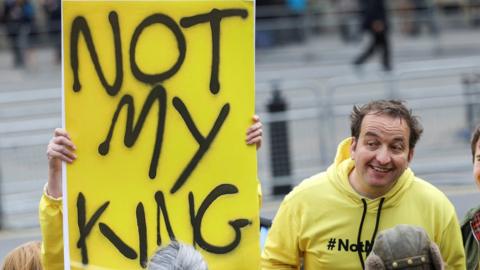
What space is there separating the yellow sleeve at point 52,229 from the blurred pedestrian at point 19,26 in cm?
1942

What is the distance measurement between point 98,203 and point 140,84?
42 centimetres

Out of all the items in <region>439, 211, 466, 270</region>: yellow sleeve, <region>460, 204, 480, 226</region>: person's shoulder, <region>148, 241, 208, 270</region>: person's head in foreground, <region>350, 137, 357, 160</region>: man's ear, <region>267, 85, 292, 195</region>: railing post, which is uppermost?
<region>350, 137, 357, 160</region>: man's ear

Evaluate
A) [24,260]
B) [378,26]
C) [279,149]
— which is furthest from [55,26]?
[24,260]

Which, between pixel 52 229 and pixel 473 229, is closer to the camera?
pixel 52 229

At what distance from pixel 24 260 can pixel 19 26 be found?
20.2 metres

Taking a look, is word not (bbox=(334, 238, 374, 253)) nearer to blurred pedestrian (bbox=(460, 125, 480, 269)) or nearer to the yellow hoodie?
the yellow hoodie

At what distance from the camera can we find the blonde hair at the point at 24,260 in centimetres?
463

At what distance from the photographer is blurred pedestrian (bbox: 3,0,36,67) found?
77.8ft

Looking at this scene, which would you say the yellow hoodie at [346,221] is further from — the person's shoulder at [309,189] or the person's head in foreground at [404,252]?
the person's head in foreground at [404,252]

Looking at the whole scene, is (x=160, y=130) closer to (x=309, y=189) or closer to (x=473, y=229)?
(x=309, y=189)

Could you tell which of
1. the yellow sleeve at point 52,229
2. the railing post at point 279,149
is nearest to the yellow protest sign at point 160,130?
the yellow sleeve at point 52,229

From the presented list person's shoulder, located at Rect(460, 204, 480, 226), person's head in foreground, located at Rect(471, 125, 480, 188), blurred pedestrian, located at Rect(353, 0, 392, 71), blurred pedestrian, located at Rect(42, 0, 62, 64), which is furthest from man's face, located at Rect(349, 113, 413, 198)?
blurred pedestrian, located at Rect(42, 0, 62, 64)

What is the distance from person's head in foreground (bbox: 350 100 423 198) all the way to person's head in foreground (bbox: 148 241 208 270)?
1.03 metres

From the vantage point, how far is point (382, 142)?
4398 mm
